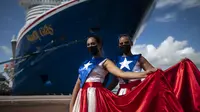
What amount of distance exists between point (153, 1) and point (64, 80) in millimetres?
5751

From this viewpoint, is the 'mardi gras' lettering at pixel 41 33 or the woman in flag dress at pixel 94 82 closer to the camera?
the woman in flag dress at pixel 94 82

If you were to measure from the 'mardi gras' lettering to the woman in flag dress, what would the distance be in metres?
9.93

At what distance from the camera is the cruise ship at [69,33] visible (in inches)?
453

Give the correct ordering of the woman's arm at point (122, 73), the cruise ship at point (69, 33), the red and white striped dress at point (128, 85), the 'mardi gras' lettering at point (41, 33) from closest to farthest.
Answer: the woman's arm at point (122, 73) < the red and white striped dress at point (128, 85) < the cruise ship at point (69, 33) < the 'mardi gras' lettering at point (41, 33)

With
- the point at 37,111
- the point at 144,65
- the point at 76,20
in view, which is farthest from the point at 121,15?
the point at 144,65

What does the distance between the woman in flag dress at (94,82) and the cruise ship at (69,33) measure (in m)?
9.38

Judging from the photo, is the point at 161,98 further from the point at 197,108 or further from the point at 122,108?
the point at 197,108

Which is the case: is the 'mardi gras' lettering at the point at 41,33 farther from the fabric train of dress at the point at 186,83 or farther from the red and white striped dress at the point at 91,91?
the red and white striped dress at the point at 91,91

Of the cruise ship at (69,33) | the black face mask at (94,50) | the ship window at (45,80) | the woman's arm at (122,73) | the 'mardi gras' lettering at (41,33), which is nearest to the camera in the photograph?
the woman's arm at (122,73)

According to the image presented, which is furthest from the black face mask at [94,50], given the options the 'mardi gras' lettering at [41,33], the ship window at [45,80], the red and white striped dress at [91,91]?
the ship window at [45,80]

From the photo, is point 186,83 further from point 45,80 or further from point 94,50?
point 45,80

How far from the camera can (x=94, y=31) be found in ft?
38.5

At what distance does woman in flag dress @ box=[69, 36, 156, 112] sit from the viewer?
201 centimetres

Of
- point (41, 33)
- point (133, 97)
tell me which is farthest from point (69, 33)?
point (133, 97)
